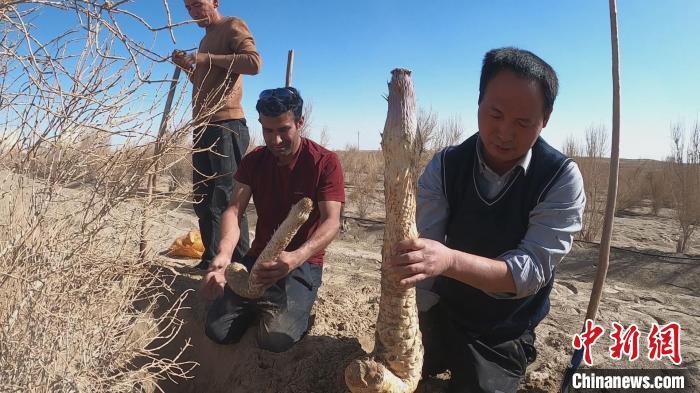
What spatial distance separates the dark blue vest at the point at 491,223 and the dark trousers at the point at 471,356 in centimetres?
4

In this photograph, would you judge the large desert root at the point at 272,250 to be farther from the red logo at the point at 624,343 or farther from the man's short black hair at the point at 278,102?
the red logo at the point at 624,343

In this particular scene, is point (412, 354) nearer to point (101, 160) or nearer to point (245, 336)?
point (245, 336)

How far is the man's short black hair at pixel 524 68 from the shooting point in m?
1.39

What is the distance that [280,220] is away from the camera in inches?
95.2

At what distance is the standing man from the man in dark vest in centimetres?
154

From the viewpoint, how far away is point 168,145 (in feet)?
7.32

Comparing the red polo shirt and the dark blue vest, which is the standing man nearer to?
the red polo shirt

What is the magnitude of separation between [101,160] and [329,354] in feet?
4.79

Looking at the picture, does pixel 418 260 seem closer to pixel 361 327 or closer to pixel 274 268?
pixel 274 268

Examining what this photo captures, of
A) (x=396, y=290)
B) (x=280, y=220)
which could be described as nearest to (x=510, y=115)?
(x=396, y=290)

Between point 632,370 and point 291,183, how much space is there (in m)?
1.96

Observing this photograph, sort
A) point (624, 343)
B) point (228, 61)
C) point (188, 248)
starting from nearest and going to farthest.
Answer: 1. point (624, 343)
2. point (228, 61)
3. point (188, 248)

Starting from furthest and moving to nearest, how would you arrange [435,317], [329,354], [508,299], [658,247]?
[658,247], [329,354], [435,317], [508,299]

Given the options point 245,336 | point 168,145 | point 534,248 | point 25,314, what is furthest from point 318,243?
point 25,314
